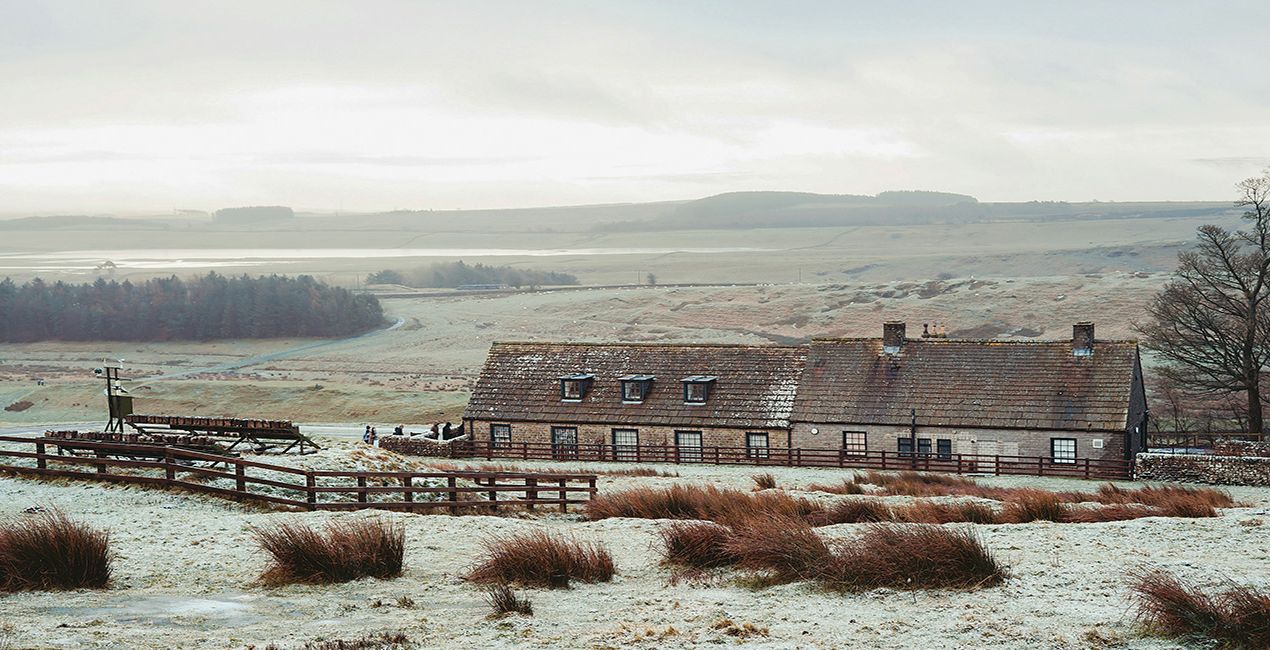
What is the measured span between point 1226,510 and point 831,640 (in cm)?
1351

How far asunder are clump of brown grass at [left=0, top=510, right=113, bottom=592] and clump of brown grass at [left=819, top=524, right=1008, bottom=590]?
942 cm

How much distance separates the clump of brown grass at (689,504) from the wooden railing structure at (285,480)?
1482 millimetres

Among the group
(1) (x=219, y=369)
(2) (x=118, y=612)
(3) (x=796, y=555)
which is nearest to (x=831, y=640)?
(3) (x=796, y=555)

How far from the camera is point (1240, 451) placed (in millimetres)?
37656

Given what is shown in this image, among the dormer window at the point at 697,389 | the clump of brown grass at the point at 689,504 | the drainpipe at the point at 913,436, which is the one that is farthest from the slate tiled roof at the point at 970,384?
the clump of brown grass at the point at 689,504

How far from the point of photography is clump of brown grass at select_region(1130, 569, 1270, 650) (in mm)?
10555

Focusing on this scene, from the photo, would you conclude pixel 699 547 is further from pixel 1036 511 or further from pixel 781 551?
pixel 1036 511

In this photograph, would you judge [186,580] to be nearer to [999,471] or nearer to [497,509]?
[497,509]

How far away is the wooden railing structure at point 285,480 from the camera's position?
22.8 metres

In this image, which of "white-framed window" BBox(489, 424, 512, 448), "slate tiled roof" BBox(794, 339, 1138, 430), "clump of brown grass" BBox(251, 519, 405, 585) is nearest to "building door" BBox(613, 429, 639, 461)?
"white-framed window" BBox(489, 424, 512, 448)

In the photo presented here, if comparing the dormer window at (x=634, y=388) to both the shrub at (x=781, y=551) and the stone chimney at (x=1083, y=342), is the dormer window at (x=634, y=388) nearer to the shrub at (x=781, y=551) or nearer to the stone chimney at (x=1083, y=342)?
the stone chimney at (x=1083, y=342)

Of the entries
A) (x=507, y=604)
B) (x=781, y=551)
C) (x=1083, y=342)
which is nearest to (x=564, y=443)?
(x=1083, y=342)

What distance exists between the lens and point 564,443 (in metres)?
43.9

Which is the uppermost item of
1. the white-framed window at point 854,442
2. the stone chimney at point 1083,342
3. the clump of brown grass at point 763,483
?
the stone chimney at point 1083,342
